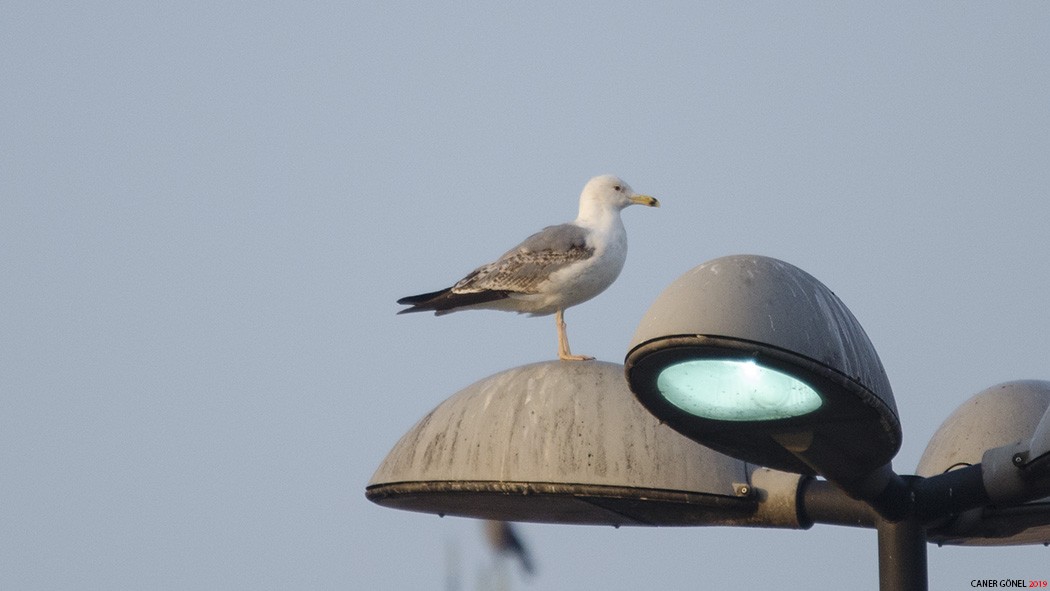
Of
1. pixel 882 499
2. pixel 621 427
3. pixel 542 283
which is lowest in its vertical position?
pixel 882 499

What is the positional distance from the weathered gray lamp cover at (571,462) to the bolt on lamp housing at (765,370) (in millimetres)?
982

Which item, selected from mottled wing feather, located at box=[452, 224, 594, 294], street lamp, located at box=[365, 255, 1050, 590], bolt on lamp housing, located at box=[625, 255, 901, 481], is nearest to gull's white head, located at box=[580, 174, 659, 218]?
mottled wing feather, located at box=[452, 224, 594, 294]

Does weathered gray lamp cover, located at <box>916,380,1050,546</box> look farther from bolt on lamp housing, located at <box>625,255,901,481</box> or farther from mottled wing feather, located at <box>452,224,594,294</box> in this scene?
mottled wing feather, located at <box>452,224,594,294</box>

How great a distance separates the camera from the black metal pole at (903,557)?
3.93 m

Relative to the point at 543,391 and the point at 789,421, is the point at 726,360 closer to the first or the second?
the point at 789,421

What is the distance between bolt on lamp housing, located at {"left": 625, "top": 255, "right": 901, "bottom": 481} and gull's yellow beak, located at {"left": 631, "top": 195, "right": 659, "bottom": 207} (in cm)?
640

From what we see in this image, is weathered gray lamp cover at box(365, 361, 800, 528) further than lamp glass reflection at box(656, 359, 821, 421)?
Yes

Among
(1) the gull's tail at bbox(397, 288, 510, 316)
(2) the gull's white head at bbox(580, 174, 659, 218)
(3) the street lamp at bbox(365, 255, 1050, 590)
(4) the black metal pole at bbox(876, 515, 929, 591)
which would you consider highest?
(2) the gull's white head at bbox(580, 174, 659, 218)

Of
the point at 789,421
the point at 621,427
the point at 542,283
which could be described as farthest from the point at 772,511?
the point at 542,283

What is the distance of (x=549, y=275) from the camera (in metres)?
8.60

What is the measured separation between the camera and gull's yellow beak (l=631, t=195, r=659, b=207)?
9.88 m

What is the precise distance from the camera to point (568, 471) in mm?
4559

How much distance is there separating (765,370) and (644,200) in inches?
265

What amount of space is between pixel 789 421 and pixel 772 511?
119cm
